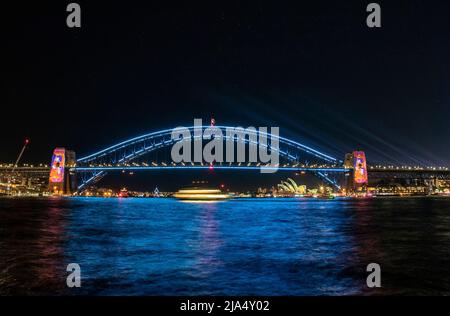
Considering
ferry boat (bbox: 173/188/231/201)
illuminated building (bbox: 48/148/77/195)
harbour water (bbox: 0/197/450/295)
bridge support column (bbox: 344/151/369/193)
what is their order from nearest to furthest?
harbour water (bbox: 0/197/450/295), ferry boat (bbox: 173/188/231/201), bridge support column (bbox: 344/151/369/193), illuminated building (bbox: 48/148/77/195)

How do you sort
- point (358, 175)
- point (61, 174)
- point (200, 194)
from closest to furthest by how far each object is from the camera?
point (200, 194), point (358, 175), point (61, 174)

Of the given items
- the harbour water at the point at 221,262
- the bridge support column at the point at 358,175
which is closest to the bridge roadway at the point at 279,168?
the bridge support column at the point at 358,175

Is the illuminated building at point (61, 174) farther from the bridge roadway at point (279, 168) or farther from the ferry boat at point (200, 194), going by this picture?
the ferry boat at point (200, 194)

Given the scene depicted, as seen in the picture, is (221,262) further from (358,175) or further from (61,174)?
(61,174)

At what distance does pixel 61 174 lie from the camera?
96.5 m

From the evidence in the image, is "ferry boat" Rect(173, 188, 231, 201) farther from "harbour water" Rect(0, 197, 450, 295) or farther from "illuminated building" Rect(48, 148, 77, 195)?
"harbour water" Rect(0, 197, 450, 295)

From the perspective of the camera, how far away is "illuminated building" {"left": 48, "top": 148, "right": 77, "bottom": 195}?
95.7 m

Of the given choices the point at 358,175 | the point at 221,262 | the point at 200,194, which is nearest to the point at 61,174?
the point at 200,194

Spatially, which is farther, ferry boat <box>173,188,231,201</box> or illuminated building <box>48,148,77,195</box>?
illuminated building <box>48,148,77,195</box>

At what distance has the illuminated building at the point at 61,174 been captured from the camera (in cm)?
9569

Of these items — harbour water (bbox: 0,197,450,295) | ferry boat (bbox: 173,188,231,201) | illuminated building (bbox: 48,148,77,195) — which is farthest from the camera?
illuminated building (bbox: 48,148,77,195)

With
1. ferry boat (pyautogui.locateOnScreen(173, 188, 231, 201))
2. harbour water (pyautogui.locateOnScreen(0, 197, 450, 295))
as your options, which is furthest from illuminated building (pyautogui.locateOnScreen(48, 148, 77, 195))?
harbour water (pyautogui.locateOnScreen(0, 197, 450, 295))

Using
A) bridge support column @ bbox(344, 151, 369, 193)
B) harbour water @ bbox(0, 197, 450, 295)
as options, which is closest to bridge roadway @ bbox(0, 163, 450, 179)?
bridge support column @ bbox(344, 151, 369, 193)

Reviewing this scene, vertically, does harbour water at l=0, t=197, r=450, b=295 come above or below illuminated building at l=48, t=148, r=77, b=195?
below
